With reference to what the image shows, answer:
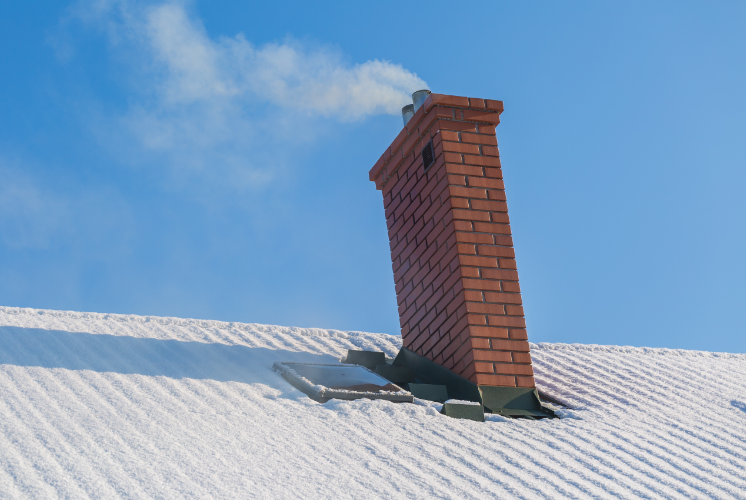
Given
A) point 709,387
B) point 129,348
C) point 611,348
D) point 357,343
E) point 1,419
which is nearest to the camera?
point 1,419

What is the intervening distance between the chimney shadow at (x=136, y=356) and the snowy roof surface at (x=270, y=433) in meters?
0.01

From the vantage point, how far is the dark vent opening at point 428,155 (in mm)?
4316

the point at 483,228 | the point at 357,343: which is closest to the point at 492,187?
the point at 483,228

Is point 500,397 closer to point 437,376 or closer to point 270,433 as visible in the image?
point 437,376

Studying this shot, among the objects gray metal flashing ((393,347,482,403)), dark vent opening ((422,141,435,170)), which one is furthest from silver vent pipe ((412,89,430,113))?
gray metal flashing ((393,347,482,403))

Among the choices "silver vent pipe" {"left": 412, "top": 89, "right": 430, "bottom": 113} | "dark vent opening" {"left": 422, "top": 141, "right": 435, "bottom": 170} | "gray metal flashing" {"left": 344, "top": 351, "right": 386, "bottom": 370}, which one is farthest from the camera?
"silver vent pipe" {"left": 412, "top": 89, "right": 430, "bottom": 113}

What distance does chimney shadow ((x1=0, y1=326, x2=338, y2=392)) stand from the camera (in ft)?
11.2

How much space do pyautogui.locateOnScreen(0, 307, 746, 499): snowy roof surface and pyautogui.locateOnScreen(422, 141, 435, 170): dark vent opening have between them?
1.57m

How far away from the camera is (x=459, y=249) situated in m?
4.00

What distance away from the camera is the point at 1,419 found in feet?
8.30

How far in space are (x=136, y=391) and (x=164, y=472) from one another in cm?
100

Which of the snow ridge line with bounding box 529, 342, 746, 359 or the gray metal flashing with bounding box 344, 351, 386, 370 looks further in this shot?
the snow ridge line with bounding box 529, 342, 746, 359

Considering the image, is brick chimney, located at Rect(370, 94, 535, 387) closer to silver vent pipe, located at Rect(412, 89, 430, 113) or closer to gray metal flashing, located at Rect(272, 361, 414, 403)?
silver vent pipe, located at Rect(412, 89, 430, 113)

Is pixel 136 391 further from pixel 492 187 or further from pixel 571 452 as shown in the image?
pixel 492 187
